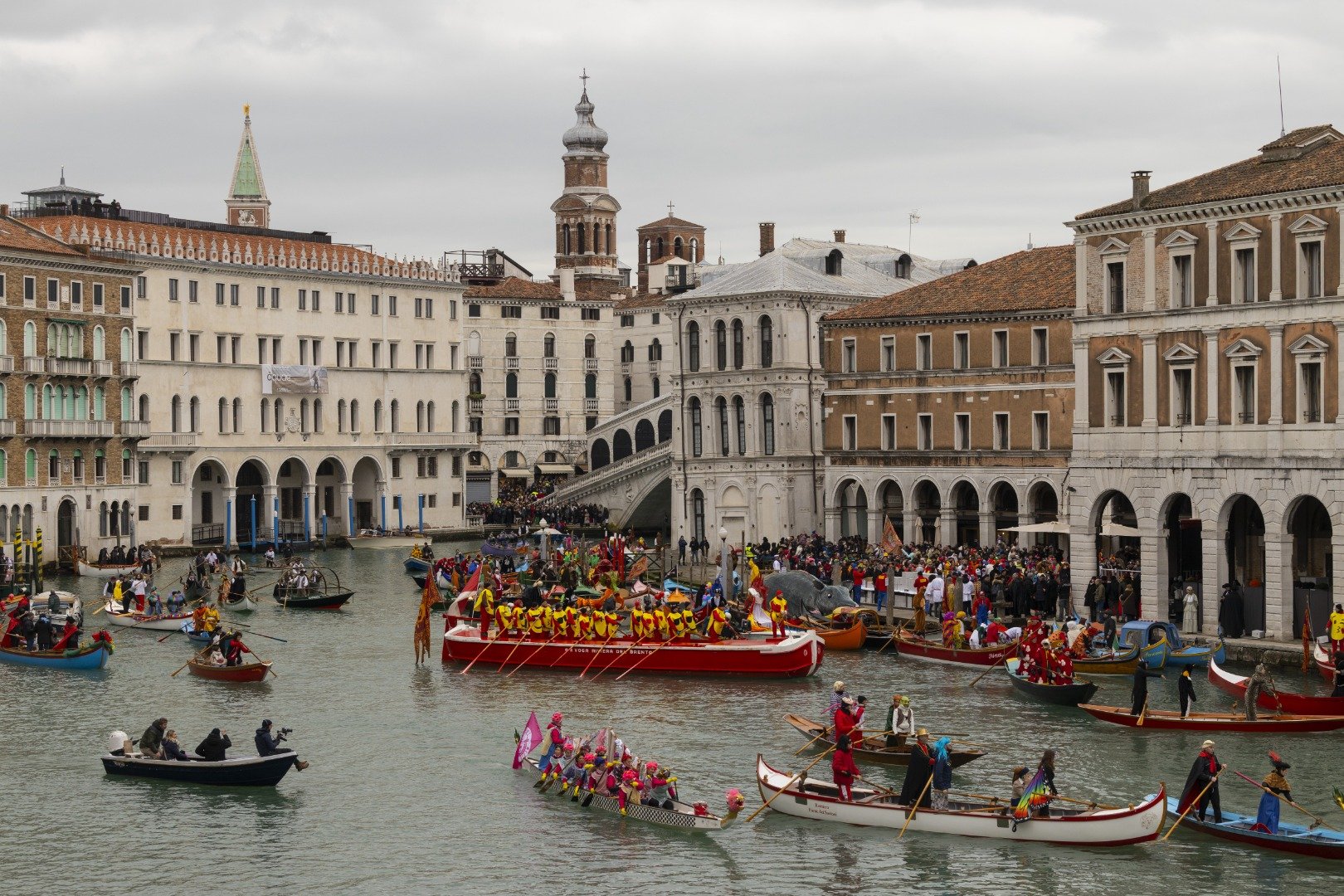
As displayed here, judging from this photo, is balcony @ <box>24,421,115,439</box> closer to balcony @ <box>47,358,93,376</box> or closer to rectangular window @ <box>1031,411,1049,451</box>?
balcony @ <box>47,358,93,376</box>

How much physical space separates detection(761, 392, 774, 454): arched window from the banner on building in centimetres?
2759

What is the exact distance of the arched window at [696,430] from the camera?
244ft

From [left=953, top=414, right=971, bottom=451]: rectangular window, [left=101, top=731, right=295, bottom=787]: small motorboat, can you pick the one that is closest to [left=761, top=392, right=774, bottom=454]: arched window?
[left=953, top=414, right=971, bottom=451]: rectangular window

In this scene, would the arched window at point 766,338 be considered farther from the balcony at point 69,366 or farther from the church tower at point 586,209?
the church tower at point 586,209

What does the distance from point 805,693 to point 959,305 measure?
25538 mm

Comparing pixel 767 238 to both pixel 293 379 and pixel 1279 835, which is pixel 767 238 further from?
pixel 1279 835

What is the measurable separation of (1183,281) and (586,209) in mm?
83498

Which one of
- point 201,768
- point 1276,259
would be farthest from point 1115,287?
point 201,768

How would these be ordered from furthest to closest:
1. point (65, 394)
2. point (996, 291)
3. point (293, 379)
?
point (293, 379) < point (65, 394) < point (996, 291)

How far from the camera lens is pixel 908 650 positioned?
47.8 meters

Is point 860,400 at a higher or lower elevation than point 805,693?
higher

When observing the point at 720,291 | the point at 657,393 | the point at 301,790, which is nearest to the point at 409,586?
the point at 720,291

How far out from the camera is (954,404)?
66375 millimetres

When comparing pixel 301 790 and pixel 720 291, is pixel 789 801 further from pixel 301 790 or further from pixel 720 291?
pixel 720 291
